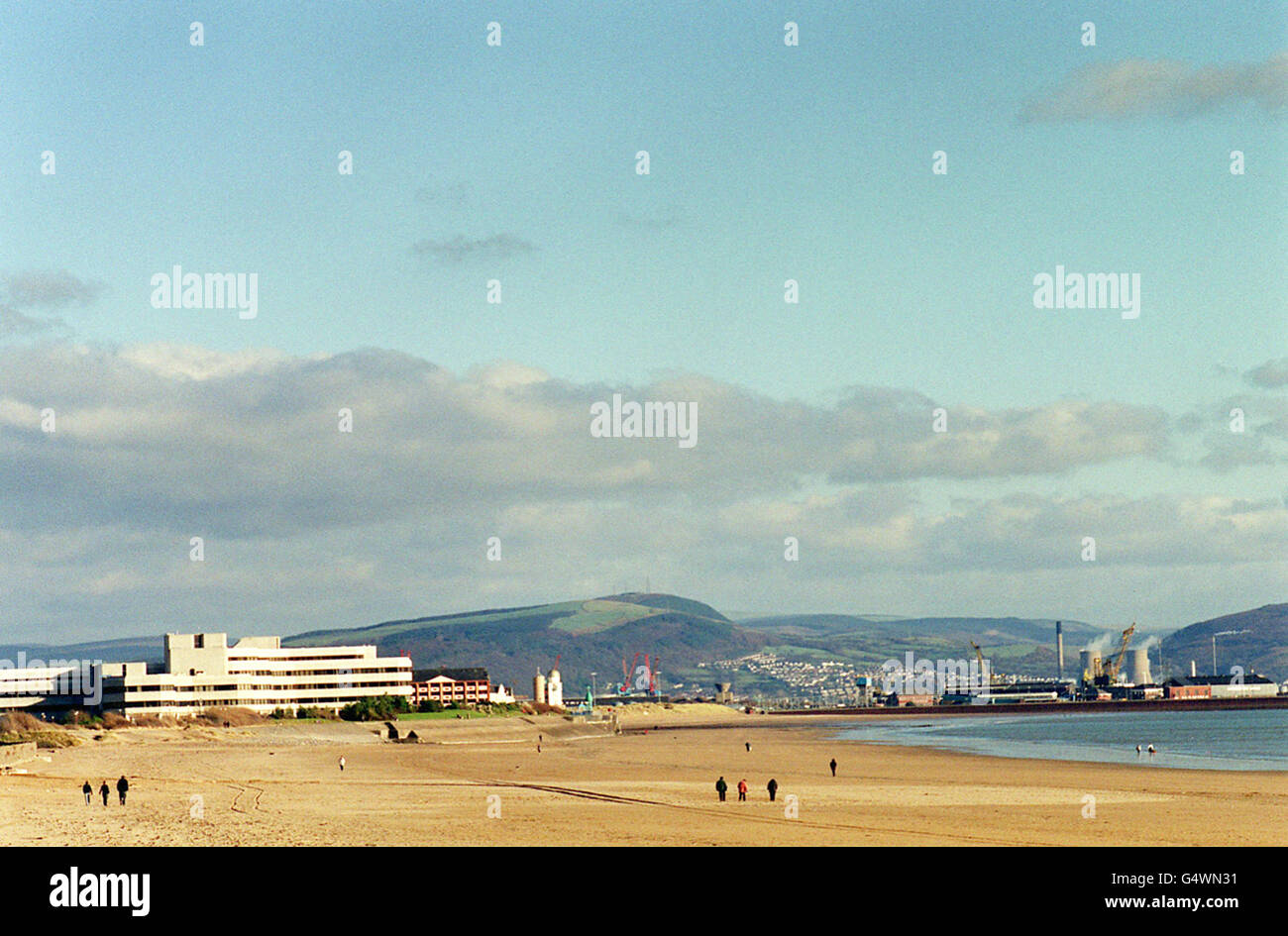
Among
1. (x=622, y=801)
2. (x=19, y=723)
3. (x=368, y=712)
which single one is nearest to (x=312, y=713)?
(x=368, y=712)

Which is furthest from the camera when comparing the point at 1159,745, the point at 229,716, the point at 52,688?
the point at 229,716

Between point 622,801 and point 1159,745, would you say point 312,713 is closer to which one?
point 1159,745

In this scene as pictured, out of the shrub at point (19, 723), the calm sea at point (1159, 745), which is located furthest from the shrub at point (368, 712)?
the calm sea at point (1159, 745)

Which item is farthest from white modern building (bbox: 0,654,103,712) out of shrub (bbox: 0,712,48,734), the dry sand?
the dry sand

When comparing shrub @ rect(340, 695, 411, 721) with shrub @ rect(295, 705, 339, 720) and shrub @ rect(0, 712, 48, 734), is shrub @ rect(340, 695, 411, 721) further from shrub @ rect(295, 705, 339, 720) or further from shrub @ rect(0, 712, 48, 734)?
shrub @ rect(0, 712, 48, 734)

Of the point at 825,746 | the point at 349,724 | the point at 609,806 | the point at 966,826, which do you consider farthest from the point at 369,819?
the point at 349,724

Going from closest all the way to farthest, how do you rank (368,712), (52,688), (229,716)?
(52,688) < (229,716) < (368,712)
